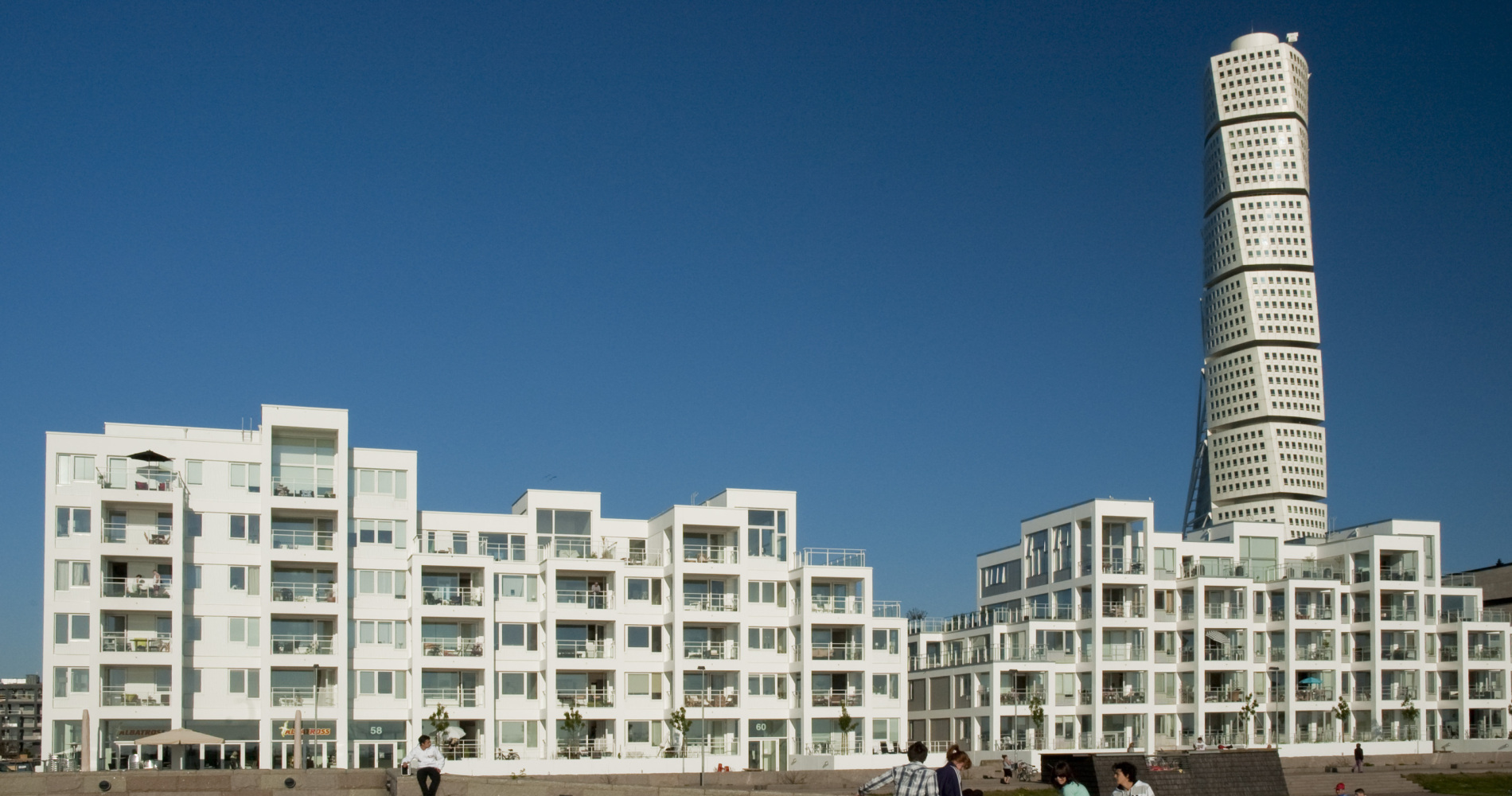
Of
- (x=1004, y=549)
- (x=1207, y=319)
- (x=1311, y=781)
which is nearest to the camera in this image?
(x=1311, y=781)

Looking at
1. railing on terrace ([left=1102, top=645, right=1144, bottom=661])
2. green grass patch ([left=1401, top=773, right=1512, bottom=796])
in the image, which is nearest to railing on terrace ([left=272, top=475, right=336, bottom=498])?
railing on terrace ([left=1102, top=645, right=1144, bottom=661])

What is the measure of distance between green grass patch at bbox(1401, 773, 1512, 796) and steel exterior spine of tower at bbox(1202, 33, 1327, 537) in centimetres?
4174

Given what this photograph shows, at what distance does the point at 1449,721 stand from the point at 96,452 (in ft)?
242

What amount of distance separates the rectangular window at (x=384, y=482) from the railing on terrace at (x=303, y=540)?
9.95ft

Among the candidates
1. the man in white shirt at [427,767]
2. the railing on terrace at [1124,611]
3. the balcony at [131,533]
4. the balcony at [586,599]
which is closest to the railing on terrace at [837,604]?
the balcony at [586,599]

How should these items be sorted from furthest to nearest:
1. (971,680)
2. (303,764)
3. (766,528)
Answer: (971,680) < (766,528) < (303,764)

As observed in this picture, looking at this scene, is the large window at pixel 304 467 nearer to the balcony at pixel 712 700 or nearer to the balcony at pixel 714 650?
the balcony at pixel 714 650

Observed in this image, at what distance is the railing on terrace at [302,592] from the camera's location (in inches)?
2591

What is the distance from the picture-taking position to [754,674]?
73.4 metres

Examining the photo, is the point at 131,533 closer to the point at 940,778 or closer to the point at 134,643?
the point at 134,643

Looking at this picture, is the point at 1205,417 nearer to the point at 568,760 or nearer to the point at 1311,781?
the point at 1311,781

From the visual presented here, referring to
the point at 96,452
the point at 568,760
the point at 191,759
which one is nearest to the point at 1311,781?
the point at 568,760

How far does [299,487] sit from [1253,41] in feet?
291

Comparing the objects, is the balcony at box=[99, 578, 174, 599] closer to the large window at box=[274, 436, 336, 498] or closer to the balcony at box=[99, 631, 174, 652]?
the balcony at box=[99, 631, 174, 652]
